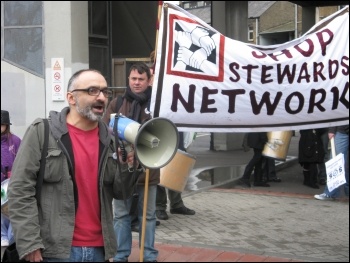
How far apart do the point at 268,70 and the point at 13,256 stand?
2.92 m

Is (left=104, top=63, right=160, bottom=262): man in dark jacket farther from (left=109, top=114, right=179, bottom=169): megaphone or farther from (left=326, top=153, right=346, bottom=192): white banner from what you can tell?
(left=326, top=153, right=346, bottom=192): white banner

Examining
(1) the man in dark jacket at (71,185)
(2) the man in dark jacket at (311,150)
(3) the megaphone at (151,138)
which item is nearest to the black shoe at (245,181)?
(2) the man in dark jacket at (311,150)

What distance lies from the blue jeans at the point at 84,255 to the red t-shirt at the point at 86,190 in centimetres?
3

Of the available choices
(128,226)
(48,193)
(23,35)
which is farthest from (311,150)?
(48,193)

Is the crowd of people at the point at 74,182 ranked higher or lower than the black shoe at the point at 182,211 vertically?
higher

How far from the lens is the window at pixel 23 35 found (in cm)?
1093

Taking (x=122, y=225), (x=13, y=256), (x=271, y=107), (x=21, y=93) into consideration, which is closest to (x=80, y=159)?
(x=13, y=256)

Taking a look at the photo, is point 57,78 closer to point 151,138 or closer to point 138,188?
point 138,188

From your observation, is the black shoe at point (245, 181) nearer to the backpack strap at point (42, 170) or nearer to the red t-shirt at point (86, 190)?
the red t-shirt at point (86, 190)

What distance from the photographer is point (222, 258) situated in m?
5.59

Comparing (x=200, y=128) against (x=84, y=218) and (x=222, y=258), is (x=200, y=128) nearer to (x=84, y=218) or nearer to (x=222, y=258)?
(x=222, y=258)

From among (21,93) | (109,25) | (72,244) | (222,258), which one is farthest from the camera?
(109,25)

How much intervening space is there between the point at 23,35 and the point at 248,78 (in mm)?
7027

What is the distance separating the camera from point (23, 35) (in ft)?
36.5
